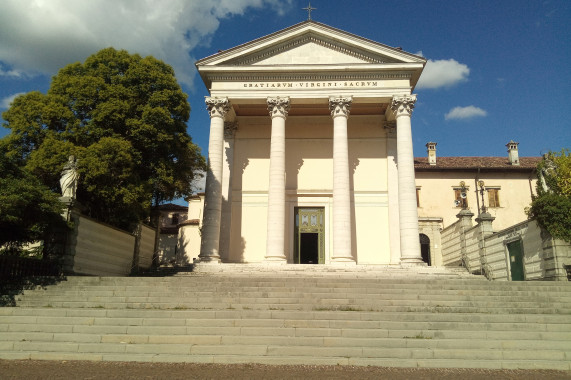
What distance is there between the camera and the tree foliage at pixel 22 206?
11.9 meters

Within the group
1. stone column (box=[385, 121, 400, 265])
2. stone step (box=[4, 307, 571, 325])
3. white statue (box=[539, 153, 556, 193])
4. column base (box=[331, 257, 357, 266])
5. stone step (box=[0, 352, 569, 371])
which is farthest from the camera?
stone column (box=[385, 121, 400, 265])

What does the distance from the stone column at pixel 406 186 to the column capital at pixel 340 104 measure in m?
2.29

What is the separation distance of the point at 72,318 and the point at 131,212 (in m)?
7.54

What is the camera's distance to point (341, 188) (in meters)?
20.7

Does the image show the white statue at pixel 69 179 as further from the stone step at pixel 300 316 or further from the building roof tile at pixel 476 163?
the building roof tile at pixel 476 163

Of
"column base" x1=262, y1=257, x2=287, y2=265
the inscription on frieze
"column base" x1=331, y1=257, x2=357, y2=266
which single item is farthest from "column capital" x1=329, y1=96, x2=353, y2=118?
"column base" x1=262, y1=257, x2=287, y2=265

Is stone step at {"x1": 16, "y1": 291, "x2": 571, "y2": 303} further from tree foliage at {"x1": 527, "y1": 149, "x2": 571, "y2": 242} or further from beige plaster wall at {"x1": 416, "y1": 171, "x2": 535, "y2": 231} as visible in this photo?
beige plaster wall at {"x1": 416, "y1": 171, "x2": 535, "y2": 231}

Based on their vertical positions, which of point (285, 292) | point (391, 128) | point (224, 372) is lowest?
point (224, 372)

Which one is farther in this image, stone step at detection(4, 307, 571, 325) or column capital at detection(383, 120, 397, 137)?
column capital at detection(383, 120, 397, 137)

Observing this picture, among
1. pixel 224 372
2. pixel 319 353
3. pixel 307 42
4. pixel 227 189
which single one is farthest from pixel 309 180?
pixel 224 372

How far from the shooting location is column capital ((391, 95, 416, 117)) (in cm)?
2164

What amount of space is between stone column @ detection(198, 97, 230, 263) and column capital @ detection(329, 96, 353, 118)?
5401 mm

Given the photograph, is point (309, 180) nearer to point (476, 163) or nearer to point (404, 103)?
A: point (404, 103)

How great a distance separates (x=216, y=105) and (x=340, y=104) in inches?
249
